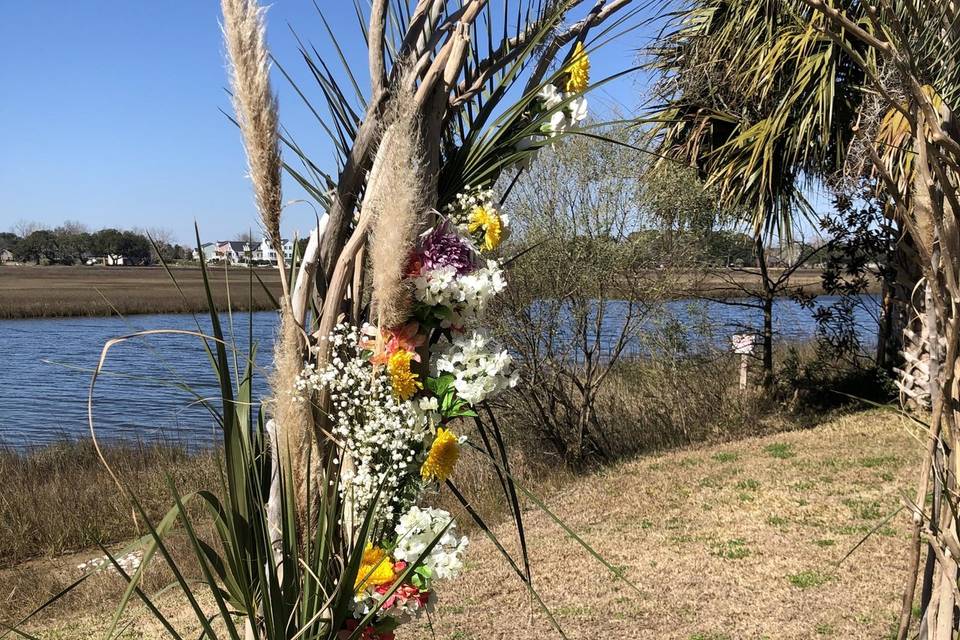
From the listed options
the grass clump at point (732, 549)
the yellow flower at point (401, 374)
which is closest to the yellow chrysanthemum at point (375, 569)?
the yellow flower at point (401, 374)

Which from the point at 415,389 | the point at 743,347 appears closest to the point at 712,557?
the point at 415,389

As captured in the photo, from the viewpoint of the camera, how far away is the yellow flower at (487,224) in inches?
79.0

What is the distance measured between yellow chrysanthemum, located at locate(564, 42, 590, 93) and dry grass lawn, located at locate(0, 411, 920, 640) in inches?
112

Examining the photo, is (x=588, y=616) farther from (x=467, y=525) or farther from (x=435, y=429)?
(x=435, y=429)

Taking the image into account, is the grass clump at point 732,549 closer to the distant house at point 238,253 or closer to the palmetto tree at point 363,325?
the palmetto tree at point 363,325

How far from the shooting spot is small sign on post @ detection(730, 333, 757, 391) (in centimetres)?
1030

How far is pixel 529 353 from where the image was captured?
941 cm

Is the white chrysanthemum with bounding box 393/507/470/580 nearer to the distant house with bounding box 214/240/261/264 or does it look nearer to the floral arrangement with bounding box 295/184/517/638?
the floral arrangement with bounding box 295/184/517/638

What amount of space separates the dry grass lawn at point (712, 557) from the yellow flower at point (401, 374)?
8.58 feet

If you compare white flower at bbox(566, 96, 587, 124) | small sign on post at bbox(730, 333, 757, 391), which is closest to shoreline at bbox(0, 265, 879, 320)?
small sign on post at bbox(730, 333, 757, 391)

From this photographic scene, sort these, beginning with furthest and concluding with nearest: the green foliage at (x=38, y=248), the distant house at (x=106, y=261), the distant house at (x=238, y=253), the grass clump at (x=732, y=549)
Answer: the green foliage at (x=38, y=248)
the distant house at (x=106, y=261)
the grass clump at (x=732, y=549)
the distant house at (x=238, y=253)

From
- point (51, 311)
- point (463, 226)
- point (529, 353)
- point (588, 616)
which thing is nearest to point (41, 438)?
point (529, 353)

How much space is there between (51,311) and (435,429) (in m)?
36.1

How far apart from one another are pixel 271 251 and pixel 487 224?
0.60 metres
